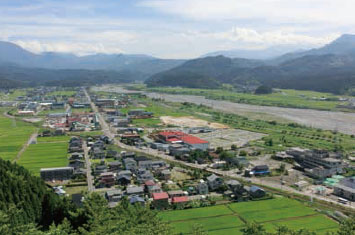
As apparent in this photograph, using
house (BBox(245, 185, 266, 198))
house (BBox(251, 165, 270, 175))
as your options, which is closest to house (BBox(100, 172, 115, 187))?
house (BBox(245, 185, 266, 198))

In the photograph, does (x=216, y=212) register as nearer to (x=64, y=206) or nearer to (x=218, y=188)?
(x=218, y=188)

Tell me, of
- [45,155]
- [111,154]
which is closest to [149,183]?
[111,154]

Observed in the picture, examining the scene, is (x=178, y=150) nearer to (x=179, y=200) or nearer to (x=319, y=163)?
(x=179, y=200)

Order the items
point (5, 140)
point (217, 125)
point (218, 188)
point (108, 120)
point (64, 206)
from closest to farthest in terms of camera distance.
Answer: point (64, 206), point (218, 188), point (5, 140), point (217, 125), point (108, 120)

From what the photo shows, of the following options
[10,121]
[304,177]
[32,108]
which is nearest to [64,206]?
[304,177]

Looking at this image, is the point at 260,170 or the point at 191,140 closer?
the point at 260,170

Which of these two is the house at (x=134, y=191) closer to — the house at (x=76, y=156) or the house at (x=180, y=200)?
the house at (x=180, y=200)
